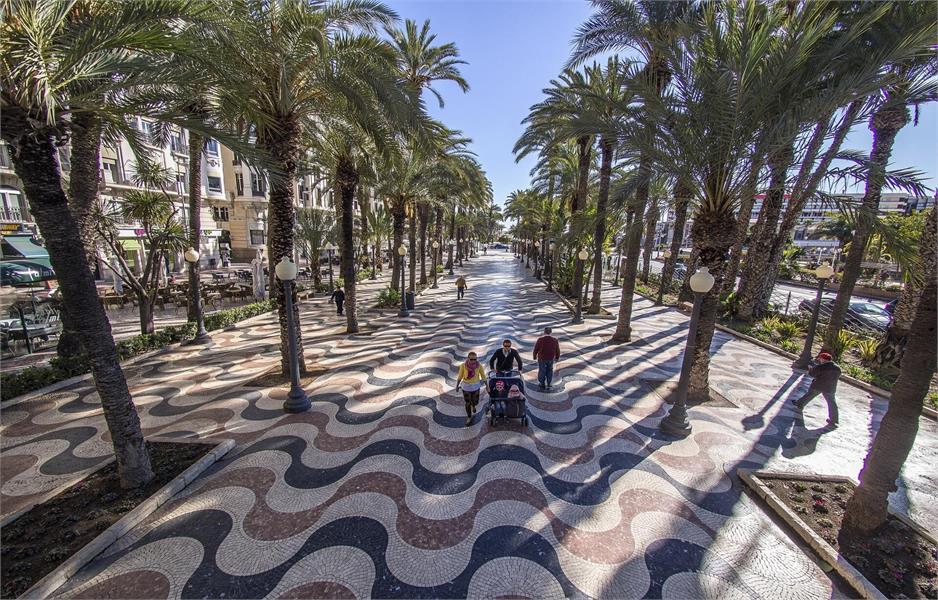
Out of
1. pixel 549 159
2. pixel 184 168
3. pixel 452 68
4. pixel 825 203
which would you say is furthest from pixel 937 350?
pixel 184 168

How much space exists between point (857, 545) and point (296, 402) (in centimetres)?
863

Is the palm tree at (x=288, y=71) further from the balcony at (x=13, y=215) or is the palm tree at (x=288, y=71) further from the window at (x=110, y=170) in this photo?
the window at (x=110, y=170)

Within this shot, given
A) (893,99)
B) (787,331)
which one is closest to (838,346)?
(787,331)

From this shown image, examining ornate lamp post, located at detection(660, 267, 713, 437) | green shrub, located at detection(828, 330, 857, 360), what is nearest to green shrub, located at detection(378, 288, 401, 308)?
ornate lamp post, located at detection(660, 267, 713, 437)

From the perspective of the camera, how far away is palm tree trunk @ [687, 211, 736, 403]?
24.7 ft

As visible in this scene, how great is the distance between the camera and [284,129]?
7.94 m

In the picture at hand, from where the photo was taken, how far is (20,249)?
1523 centimetres

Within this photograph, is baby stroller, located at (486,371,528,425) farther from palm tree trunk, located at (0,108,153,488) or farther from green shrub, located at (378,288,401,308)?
green shrub, located at (378,288,401,308)

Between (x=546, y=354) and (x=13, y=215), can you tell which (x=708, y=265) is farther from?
(x=13, y=215)

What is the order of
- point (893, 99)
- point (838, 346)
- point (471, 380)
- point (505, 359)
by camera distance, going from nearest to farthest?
point (893, 99) < point (471, 380) < point (505, 359) < point (838, 346)

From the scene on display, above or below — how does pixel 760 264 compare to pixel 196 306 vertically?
above

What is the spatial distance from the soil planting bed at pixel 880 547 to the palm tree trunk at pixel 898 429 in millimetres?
133

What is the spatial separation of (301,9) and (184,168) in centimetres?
3458

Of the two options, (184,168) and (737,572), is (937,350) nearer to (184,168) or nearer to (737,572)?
(737,572)
